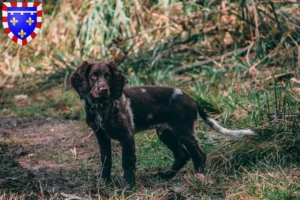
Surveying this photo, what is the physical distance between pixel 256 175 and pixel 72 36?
6.75m

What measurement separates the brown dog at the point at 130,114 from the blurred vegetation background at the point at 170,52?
833 mm

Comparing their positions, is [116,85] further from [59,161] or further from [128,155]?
[59,161]

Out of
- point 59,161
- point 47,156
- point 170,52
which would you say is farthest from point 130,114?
point 170,52

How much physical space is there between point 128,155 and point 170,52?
192 inches

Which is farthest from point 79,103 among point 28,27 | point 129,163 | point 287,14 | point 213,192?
point 213,192

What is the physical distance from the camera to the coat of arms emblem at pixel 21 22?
705 cm

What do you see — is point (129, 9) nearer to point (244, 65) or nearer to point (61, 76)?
point (61, 76)

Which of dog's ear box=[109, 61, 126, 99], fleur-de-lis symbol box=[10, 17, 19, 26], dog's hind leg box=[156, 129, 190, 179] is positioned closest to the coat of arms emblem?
fleur-de-lis symbol box=[10, 17, 19, 26]

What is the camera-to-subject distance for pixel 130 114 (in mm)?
5707

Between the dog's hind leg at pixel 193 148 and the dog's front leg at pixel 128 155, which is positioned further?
the dog's hind leg at pixel 193 148

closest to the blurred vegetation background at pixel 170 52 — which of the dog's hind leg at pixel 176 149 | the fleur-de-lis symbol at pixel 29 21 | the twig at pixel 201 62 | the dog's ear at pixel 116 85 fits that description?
the twig at pixel 201 62

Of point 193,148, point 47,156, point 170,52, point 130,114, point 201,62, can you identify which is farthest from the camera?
point 170,52

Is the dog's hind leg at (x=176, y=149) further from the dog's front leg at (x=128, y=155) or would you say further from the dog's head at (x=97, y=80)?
the dog's head at (x=97, y=80)

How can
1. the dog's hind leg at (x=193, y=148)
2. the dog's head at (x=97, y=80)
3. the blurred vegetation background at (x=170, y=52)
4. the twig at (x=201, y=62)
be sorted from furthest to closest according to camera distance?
1. the twig at (x=201, y=62)
2. the blurred vegetation background at (x=170, y=52)
3. the dog's hind leg at (x=193, y=148)
4. the dog's head at (x=97, y=80)
